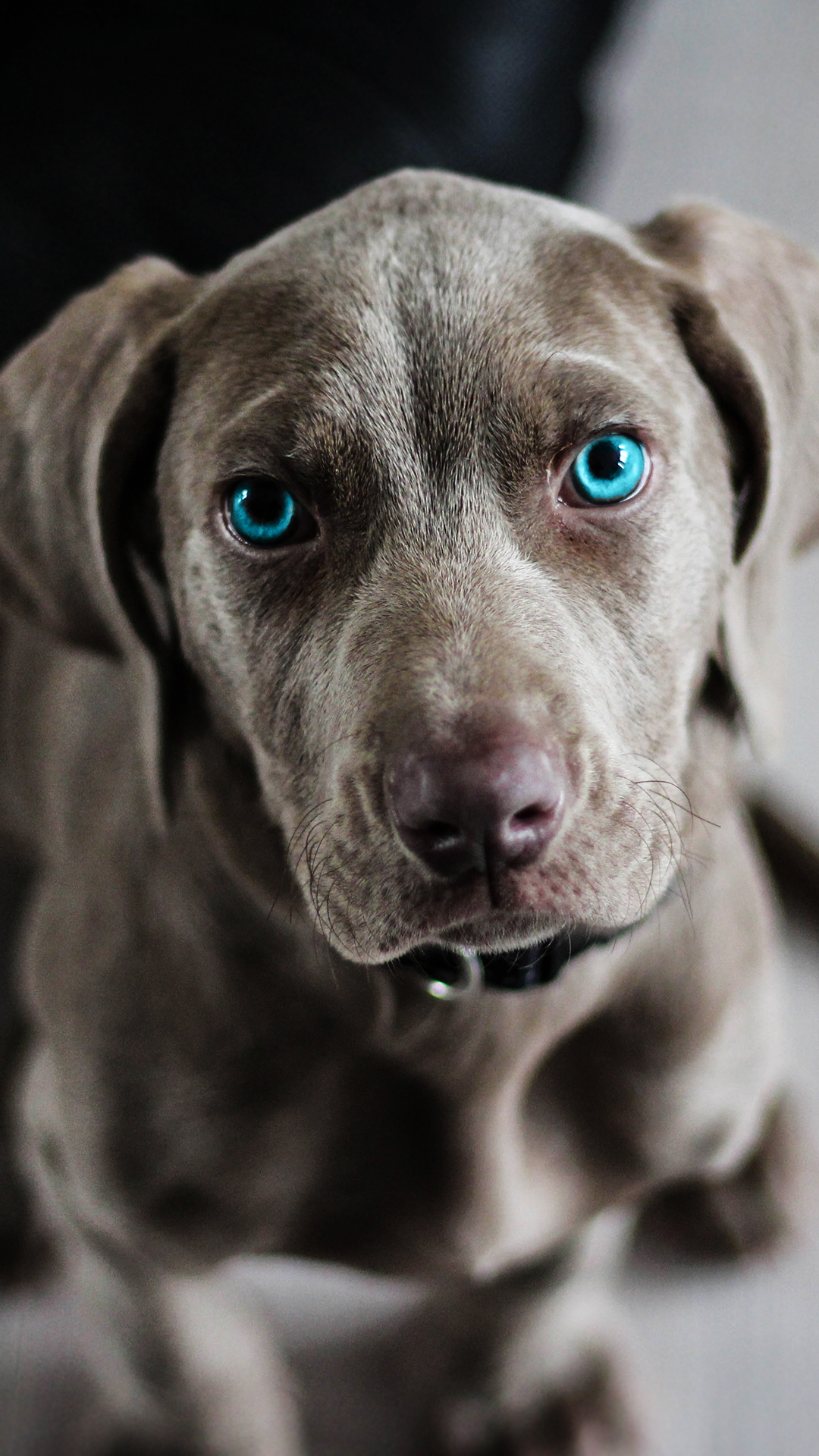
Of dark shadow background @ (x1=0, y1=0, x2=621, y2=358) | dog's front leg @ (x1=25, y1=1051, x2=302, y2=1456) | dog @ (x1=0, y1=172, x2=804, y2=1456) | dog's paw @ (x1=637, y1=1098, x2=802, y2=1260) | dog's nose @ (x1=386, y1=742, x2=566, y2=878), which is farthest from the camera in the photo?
dog's paw @ (x1=637, y1=1098, x2=802, y2=1260)

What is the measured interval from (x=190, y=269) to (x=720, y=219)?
2.74 feet

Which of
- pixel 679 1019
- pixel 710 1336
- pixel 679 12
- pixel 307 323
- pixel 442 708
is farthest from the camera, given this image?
pixel 679 12

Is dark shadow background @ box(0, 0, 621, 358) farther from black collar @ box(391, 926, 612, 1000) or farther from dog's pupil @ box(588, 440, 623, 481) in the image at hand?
black collar @ box(391, 926, 612, 1000)

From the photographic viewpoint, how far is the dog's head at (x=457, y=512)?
861mm

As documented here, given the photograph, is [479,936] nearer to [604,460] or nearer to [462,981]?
[462,981]

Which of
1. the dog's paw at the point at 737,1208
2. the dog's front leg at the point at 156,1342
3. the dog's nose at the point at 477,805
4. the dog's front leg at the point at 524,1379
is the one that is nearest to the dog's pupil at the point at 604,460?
the dog's nose at the point at 477,805

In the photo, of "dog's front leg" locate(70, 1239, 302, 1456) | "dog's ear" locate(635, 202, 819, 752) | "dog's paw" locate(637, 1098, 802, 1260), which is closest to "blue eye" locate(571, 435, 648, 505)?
"dog's ear" locate(635, 202, 819, 752)

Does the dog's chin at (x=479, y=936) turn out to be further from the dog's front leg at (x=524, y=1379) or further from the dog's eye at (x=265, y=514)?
the dog's front leg at (x=524, y=1379)

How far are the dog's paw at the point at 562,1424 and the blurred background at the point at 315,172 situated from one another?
53 millimetres

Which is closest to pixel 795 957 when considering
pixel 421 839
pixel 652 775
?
pixel 652 775

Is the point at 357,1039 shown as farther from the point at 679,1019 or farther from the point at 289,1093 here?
the point at 679,1019

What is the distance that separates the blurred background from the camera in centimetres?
173

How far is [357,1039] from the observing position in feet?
3.78

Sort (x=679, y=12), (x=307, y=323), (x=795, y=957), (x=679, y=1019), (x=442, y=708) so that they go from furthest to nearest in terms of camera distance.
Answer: (x=679, y=12), (x=795, y=957), (x=679, y=1019), (x=307, y=323), (x=442, y=708)
